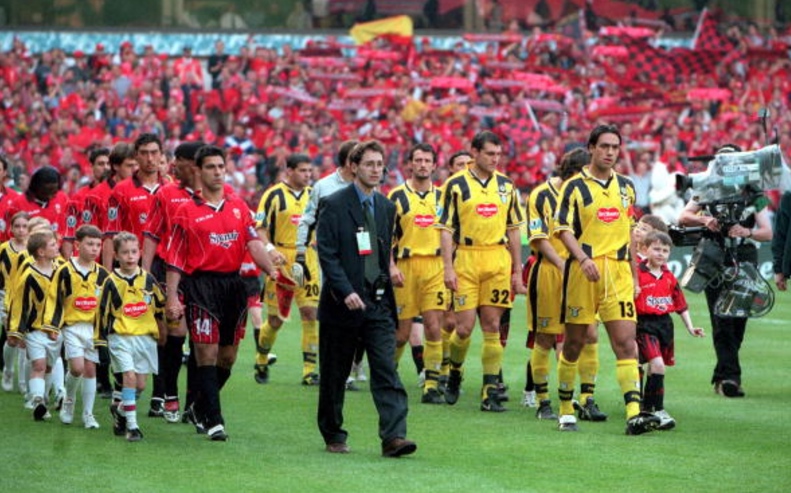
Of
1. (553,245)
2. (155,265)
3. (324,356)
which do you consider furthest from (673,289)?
(155,265)

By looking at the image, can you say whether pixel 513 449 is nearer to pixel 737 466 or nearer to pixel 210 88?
pixel 737 466

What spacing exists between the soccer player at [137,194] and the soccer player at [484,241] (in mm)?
2556

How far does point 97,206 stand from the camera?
47.6 feet

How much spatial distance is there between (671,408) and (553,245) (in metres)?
1.78

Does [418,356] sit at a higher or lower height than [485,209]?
lower

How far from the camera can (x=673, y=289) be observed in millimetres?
13422

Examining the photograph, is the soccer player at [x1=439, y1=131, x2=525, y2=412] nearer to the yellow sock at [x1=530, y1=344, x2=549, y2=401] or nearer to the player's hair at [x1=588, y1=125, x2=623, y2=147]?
the yellow sock at [x1=530, y1=344, x2=549, y2=401]

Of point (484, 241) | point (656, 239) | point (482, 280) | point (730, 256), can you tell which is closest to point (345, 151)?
point (484, 241)

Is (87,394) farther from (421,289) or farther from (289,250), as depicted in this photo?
(289,250)

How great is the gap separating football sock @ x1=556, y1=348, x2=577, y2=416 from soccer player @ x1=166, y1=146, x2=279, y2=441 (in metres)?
2.56

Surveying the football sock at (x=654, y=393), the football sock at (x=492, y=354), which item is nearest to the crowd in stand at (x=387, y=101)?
the football sock at (x=492, y=354)

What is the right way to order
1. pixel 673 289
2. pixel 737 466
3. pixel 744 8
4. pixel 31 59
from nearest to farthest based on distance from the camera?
pixel 737 466, pixel 673 289, pixel 31 59, pixel 744 8

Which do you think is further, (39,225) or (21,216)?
(21,216)

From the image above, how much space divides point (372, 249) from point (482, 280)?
290cm
